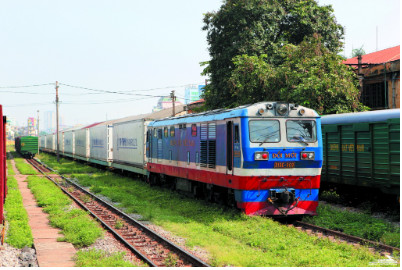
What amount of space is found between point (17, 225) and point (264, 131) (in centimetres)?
755

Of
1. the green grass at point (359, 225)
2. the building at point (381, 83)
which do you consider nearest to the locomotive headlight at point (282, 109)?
the green grass at point (359, 225)

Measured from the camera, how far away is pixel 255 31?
109 ft

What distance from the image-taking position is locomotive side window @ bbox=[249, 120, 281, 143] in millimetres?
13172

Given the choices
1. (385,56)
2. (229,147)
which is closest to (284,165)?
(229,147)

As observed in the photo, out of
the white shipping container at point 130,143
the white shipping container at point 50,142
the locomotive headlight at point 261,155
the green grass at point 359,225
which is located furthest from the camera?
the white shipping container at point 50,142

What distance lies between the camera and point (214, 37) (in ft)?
116

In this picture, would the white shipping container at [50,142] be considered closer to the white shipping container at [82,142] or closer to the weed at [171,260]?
the white shipping container at [82,142]

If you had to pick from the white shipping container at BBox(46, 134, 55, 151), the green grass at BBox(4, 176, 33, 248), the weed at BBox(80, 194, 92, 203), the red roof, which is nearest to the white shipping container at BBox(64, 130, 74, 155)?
the white shipping container at BBox(46, 134, 55, 151)

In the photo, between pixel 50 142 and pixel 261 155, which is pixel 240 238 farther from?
pixel 50 142

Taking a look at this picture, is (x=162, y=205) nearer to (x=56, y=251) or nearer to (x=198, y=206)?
(x=198, y=206)

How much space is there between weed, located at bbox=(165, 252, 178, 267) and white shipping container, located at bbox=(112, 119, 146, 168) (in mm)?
14906

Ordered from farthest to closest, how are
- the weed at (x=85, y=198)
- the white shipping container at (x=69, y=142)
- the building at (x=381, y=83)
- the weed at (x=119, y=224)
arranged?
the white shipping container at (x=69, y=142) < the building at (x=381, y=83) < the weed at (x=85, y=198) < the weed at (x=119, y=224)

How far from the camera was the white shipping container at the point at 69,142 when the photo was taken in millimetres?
50062

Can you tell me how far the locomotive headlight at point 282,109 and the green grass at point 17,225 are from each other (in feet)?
24.3
